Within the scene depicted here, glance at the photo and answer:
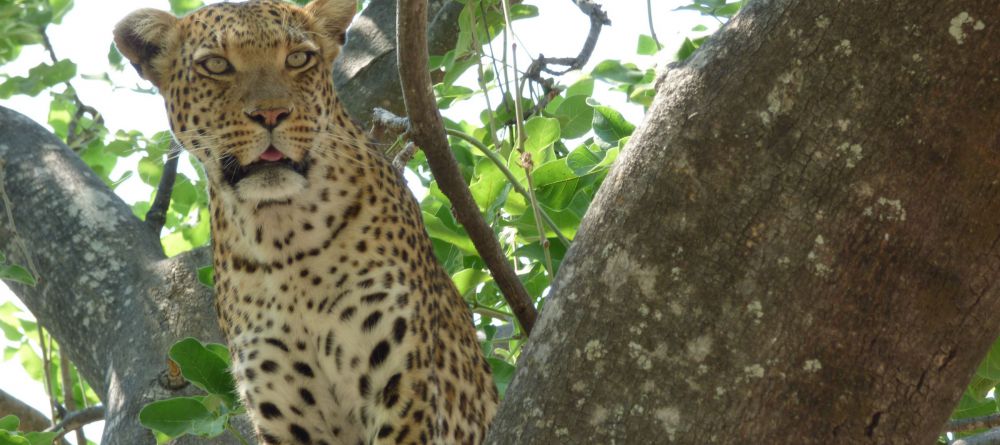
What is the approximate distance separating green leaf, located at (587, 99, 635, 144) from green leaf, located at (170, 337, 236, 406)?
1.67 metres

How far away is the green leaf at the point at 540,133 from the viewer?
189 inches

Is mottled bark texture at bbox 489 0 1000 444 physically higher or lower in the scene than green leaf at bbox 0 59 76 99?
lower

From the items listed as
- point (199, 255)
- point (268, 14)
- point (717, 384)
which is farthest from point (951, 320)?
point (199, 255)

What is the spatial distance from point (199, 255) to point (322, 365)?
139cm

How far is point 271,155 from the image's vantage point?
4621 millimetres

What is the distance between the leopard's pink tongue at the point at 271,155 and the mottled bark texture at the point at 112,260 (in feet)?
3.85

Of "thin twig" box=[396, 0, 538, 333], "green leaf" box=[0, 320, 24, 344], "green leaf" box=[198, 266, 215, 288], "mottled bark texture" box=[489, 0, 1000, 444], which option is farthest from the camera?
"green leaf" box=[0, 320, 24, 344]

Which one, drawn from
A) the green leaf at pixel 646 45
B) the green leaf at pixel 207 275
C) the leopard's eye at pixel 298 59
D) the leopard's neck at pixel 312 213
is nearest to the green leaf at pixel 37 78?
the green leaf at pixel 207 275

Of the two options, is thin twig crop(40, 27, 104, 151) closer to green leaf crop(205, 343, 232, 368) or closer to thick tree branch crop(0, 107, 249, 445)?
thick tree branch crop(0, 107, 249, 445)

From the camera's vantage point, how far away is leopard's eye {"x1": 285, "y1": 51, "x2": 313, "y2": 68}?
4863 mm

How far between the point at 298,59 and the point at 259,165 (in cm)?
50

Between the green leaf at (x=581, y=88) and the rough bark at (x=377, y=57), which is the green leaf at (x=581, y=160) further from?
the rough bark at (x=377, y=57)

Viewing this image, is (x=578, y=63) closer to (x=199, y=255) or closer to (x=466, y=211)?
(x=466, y=211)

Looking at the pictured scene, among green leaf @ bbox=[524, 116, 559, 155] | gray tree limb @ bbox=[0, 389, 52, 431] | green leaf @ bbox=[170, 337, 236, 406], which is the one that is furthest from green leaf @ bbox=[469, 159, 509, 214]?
gray tree limb @ bbox=[0, 389, 52, 431]
